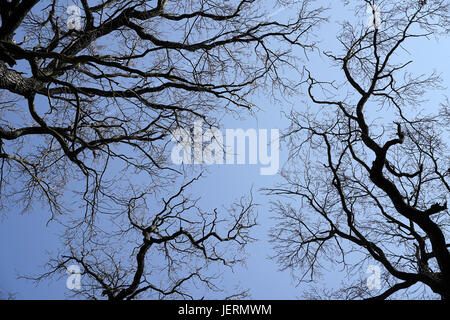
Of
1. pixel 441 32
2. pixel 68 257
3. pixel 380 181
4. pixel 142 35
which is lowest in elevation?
pixel 68 257

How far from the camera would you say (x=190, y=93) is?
249 inches

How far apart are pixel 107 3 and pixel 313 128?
424 cm

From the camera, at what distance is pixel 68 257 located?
287 inches

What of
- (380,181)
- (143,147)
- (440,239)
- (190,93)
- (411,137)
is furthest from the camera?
(411,137)

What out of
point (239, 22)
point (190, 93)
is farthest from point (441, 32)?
point (190, 93)

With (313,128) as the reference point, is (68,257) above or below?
below

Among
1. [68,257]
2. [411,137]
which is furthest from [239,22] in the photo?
[68,257]

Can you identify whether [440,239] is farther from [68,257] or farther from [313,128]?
[68,257]
